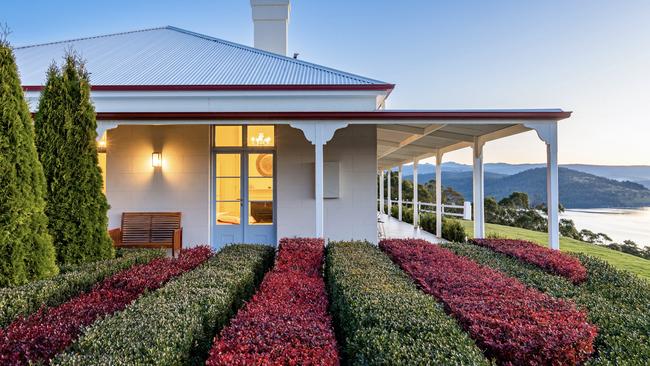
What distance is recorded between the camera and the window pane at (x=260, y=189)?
6676 millimetres

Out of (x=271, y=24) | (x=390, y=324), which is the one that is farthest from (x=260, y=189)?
(x=271, y=24)

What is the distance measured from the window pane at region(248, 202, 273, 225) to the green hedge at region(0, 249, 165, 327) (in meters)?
2.96

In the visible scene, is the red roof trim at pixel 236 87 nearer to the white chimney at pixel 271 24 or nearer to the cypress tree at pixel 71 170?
the cypress tree at pixel 71 170

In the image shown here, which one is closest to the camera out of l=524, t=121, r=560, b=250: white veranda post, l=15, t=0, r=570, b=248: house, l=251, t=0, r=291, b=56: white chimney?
l=524, t=121, r=560, b=250: white veranda post

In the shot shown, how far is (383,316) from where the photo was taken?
2045mm

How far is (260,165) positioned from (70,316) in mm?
4643

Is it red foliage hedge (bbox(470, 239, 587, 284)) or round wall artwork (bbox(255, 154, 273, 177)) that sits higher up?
round wall artwork (bbox(255, 154, 273, 177))

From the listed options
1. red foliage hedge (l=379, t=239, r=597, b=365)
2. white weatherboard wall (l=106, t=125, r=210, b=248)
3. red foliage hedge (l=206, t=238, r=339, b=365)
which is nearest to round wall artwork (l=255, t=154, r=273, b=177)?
white weatherboard wall (l=106, t=125, r=210, b=248)

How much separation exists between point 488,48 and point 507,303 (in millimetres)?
11834

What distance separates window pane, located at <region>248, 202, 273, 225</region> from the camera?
6684 millimetres

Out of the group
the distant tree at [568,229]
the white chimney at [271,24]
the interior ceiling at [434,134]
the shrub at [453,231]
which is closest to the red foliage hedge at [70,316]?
the interior ceiling at [434,134]

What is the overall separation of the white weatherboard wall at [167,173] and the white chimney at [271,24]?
4.96 meters

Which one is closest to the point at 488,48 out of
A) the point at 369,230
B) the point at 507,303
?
the point at 369,230

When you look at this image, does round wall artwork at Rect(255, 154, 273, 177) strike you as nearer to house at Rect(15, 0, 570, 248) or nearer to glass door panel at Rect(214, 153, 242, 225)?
house at Rect(15, 0, 570, 248)
